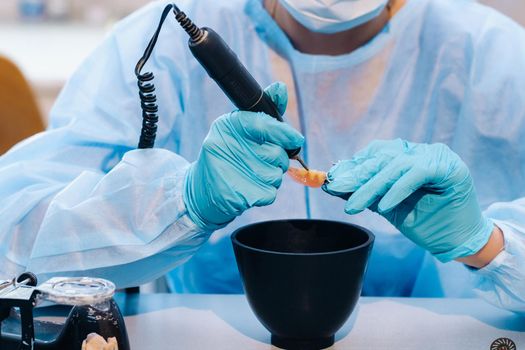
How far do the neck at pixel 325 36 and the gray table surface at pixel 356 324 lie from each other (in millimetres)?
410

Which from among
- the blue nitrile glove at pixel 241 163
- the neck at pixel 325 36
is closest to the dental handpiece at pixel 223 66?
the blue nitrile glove at pixel 241 163

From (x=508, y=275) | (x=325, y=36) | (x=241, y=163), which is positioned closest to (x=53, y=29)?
(x=325, y=36)

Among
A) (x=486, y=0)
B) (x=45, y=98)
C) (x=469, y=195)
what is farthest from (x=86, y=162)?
(x=45, y=98)

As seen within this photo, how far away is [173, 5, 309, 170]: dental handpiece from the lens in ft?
2.30

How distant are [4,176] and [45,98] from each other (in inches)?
67.0

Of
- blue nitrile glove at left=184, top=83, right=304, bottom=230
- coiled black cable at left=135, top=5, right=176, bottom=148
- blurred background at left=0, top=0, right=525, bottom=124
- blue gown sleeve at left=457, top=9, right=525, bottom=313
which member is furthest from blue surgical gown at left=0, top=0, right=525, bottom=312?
blurred background at left=0, top=0, right=525, bottom=124

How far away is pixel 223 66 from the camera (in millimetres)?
715

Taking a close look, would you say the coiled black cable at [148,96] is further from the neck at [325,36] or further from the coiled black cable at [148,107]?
the neck at [325,36]

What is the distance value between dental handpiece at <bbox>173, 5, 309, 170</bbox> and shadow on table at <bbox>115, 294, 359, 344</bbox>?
244 millimetres

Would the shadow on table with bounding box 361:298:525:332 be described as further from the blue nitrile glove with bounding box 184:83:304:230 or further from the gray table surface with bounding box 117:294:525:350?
the blue nitrile glove with bounding box 184:83:304:230

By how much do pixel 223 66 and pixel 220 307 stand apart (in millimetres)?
309

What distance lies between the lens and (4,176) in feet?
3.09

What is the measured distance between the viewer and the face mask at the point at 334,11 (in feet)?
3.26

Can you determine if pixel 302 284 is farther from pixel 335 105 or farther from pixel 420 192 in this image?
pixel 335 105
